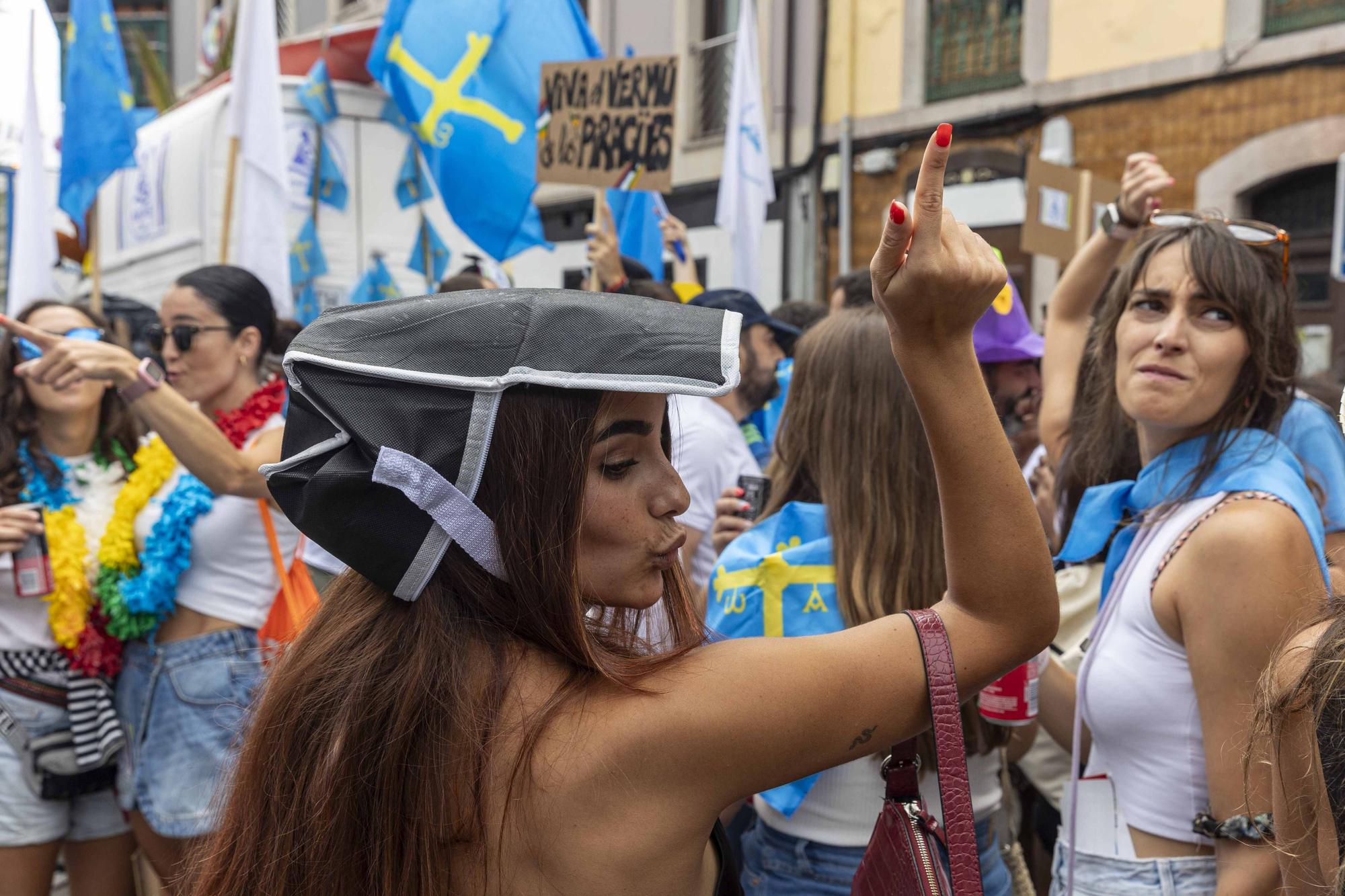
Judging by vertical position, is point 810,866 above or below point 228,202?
below

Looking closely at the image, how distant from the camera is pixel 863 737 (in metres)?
1.27

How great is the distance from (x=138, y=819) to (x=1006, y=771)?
2.28 metres

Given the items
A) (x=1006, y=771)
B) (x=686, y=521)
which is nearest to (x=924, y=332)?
(x=1006, y=771)

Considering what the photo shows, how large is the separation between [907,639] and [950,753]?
0.41 ft

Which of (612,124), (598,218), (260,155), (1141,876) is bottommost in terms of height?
(1141,876)

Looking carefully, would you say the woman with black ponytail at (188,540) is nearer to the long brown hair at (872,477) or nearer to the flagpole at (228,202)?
the long brown hair at (872,477)

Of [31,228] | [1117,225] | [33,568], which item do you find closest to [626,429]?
[1117,225]

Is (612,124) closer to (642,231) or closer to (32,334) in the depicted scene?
(642,231)

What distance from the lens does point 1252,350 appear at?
2.22 metres

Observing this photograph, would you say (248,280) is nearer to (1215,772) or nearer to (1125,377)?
(1125,377)

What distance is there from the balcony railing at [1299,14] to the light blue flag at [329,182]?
6.84 meters

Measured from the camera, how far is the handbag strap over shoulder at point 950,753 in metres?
1.25

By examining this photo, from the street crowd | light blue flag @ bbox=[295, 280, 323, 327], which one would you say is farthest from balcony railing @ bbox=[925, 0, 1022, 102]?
the street crowd

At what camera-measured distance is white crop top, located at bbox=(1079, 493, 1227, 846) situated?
77.6 inches
